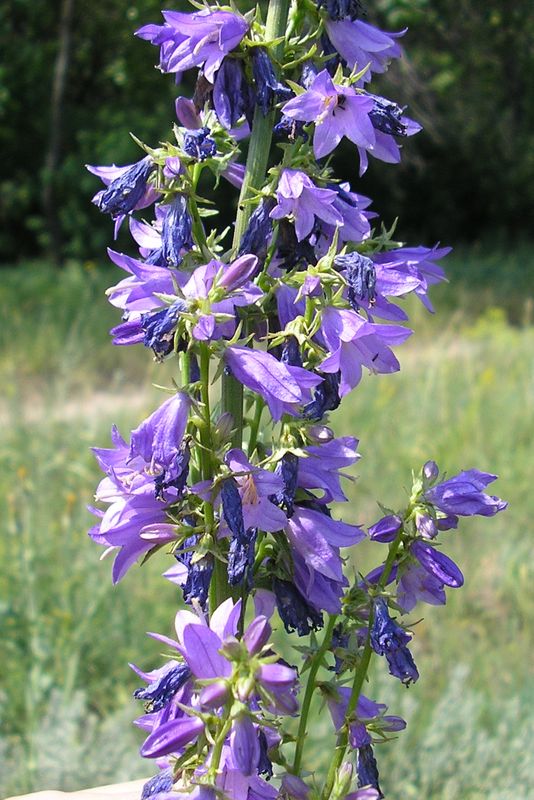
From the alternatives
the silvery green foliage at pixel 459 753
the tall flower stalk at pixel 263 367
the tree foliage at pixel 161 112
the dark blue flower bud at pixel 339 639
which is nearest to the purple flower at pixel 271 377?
the tall flower stalk at pixel 263 367

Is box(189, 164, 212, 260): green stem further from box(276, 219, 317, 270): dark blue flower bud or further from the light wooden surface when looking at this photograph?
the light wooden surface

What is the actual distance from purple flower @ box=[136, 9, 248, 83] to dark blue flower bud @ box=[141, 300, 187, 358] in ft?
0.88

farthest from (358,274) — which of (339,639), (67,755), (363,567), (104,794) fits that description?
(363,567)

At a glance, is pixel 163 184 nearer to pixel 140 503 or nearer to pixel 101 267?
pixel 140 503

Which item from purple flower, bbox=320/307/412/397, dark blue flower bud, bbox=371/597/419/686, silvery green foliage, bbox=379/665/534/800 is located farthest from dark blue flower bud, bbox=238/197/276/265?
silvery green foliage, bbox=379/665/534/800

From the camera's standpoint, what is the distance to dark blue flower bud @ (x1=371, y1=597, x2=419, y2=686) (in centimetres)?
100

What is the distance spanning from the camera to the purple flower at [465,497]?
1.01 m

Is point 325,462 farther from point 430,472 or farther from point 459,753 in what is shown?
point 459,753

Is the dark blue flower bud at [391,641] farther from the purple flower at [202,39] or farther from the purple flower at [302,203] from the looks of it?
the purple flower at [202,39]

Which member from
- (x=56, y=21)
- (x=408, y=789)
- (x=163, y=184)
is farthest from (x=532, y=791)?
(x=56, y=21)

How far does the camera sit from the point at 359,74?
37.6 inches

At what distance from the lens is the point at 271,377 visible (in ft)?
2.94

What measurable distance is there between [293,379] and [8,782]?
1654 millimetres

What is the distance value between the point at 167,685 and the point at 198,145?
0.57 m
